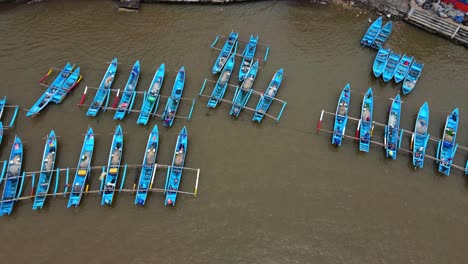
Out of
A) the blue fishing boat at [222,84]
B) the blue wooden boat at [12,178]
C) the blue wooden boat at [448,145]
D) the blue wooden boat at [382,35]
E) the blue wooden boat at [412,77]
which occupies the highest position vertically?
the blue wooden boat at [382,35]

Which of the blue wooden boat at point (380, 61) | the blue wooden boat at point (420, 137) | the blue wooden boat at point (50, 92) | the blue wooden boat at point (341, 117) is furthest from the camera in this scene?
the blue wooden boat at point (380, 61)

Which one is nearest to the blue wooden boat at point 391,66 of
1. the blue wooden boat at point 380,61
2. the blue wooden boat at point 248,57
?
the blue wooden boat at point 380,61

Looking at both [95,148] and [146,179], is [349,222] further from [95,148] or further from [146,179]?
[95,148]

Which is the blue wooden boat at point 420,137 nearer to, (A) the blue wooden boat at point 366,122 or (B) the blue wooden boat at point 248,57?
(A) the blue wooden boat at point 366,122

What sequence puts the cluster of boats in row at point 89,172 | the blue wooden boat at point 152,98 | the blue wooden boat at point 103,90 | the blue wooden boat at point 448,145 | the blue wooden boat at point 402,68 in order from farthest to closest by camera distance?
the blue wooden boat at point 402,68 < the blue wooden boat at point 103,90 < the blue wooden boat at point 152,98 < the blue wooden boat at point 448,145 < the cluster of boats in row at point 89,172

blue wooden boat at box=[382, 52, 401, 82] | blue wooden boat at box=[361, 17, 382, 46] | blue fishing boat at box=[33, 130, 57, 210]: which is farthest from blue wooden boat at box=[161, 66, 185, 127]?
blue wooden boat at box=[382, 52, 401, 82]

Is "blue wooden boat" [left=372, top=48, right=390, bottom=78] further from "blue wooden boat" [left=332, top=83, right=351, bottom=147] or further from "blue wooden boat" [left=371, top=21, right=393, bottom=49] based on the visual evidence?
"blue wooden boat" [left=332, top=83, right=351, bottom=147]

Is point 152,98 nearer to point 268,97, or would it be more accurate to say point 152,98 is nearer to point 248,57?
point 248,57

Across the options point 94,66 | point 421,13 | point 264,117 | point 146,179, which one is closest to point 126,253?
point 146,179

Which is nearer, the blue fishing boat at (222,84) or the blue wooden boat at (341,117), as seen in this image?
the blue wooden boat at (341,117)
